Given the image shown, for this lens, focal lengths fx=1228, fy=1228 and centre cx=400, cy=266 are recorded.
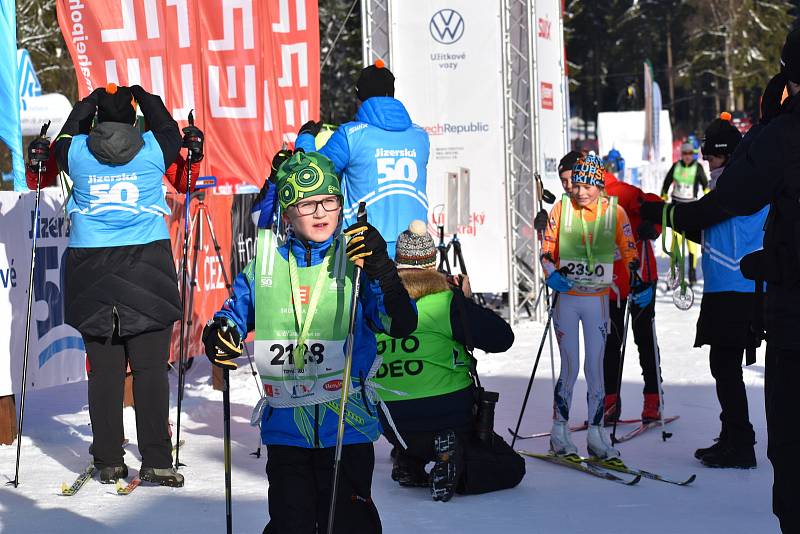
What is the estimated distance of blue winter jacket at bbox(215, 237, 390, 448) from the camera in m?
4.27

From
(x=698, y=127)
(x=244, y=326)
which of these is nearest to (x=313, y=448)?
(x=244, y=326)

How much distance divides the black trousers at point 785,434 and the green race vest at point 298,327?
1.51 m

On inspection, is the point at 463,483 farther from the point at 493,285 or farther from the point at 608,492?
the point at 493,285

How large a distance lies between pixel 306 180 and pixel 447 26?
33.3 feet

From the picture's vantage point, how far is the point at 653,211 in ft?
21.9

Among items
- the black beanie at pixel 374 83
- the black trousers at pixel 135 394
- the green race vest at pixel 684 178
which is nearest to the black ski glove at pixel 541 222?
the black beanie at pixel 374 83

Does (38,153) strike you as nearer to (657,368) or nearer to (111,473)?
(111,473)

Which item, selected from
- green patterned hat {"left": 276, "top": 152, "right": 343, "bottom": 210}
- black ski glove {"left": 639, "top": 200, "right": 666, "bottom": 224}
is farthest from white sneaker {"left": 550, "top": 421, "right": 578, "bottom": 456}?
green patterned hat {"left": 276, "top": 152, "right": 343, "bottom": 210}

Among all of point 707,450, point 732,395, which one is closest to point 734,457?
point 707,450

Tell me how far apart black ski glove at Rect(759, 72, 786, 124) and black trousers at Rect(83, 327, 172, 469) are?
3579 millimetres

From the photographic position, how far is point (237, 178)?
10.9 m

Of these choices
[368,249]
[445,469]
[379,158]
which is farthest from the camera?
[379,158]

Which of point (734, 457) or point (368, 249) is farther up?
point (368, 249)

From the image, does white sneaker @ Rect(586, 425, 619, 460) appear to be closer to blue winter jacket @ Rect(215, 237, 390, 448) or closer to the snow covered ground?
the snow covered ground
